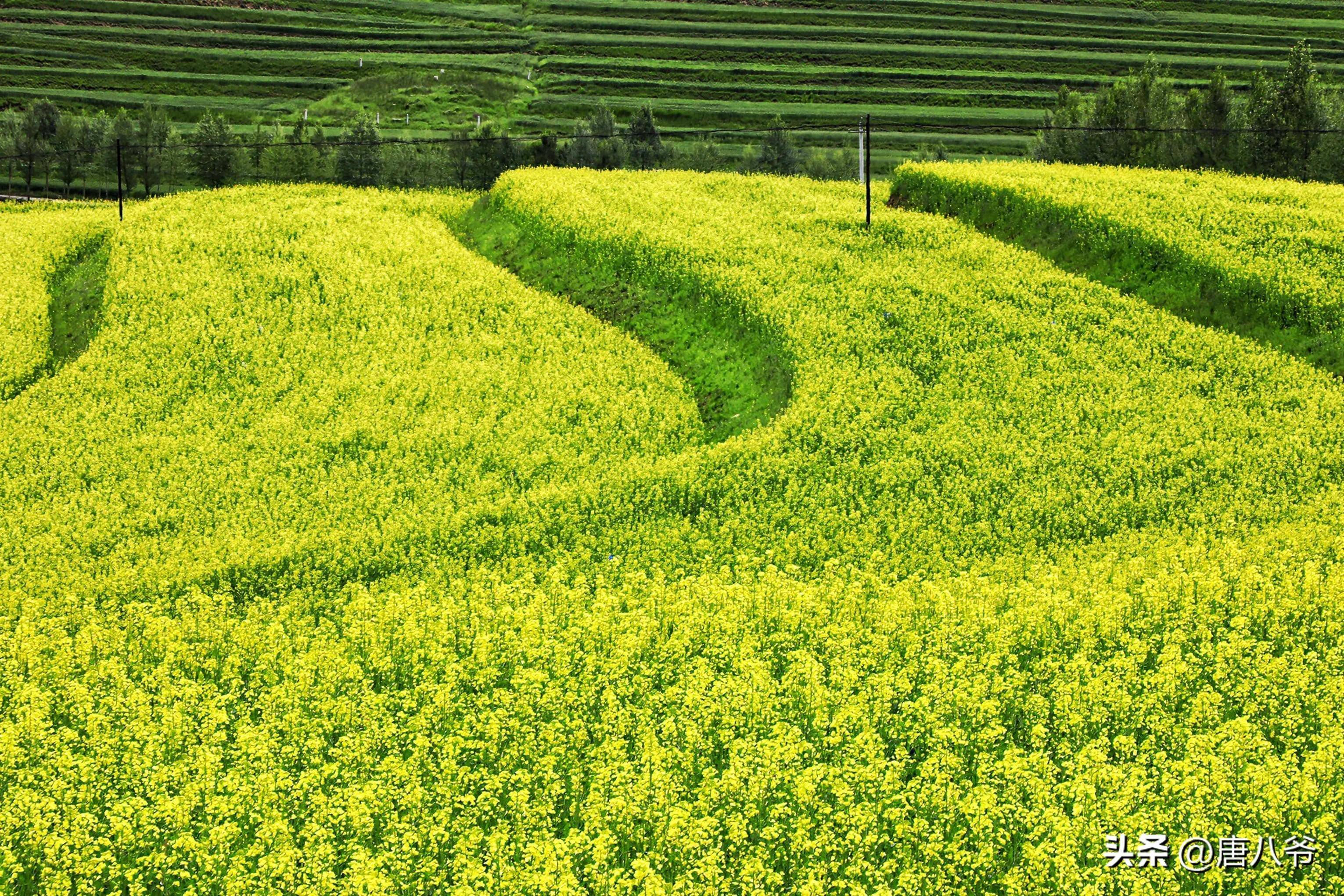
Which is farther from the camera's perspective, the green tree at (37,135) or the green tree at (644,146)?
the green tree at (644,146)

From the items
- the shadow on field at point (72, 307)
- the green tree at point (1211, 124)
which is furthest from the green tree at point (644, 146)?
the shadow on field at point (72, 307)

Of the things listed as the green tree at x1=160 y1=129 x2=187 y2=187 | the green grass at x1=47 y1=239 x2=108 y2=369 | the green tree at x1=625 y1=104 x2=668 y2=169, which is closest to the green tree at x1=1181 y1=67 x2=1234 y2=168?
the green tree at x1=625 y1=104 x2=668 y2=169

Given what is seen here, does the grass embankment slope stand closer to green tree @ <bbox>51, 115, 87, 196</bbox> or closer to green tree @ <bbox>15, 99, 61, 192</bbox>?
green tree @ <bbox>51, 115, 87, 196</bbox>

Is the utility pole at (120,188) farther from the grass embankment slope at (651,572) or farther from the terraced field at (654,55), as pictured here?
the terraced field at (654,55)

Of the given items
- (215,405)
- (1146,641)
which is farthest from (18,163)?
(1146,641)

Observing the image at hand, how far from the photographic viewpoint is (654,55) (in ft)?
503

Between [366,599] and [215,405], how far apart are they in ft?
49.2

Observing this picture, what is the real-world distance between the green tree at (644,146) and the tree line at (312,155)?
130 millimetres

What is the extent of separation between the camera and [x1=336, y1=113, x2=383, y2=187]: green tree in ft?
293

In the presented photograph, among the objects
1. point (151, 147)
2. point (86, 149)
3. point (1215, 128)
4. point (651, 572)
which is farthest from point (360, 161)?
point (651, 572)

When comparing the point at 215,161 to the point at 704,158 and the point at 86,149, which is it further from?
the point at 704,158

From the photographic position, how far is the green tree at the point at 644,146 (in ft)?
339

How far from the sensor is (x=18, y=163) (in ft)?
338

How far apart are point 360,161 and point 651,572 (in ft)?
245
